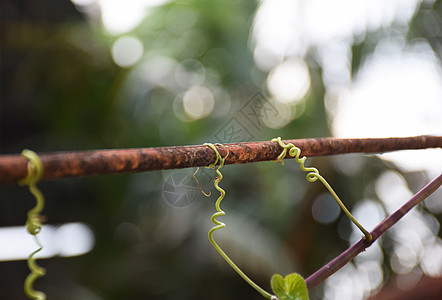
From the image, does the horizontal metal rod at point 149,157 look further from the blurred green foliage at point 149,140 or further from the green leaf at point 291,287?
the blurred green foliage at point 149,140

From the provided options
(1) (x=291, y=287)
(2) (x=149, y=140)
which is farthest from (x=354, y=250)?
(2) (x=149, y=140)

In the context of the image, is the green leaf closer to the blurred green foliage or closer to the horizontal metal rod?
the horizontal metal rod

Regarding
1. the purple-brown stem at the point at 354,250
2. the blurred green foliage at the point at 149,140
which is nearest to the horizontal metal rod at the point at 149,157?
the purple-brown stem at the point at 354,250

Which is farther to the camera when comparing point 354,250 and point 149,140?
point 149,140

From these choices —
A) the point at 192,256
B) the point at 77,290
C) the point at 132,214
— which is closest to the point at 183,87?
the point at 132,214

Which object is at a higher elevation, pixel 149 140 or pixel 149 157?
pixel 149 140

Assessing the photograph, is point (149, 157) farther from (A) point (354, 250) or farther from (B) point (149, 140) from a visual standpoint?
(B) point (149, 140)

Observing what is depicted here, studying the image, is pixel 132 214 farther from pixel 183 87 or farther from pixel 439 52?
pixel 439 52
